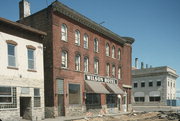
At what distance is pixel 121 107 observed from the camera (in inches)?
1321

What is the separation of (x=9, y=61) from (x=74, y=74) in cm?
866

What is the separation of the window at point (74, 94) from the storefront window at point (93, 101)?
1771 millimetres

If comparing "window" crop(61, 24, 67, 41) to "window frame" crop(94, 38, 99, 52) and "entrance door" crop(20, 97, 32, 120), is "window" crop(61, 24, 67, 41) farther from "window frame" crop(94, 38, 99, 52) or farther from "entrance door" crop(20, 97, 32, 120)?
"entrance door" crop(20, 97, 32, 120)

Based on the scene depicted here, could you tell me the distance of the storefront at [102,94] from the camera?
26.0 m

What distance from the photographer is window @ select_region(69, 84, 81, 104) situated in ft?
77.7

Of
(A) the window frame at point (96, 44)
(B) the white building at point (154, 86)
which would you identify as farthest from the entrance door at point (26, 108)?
(B) the white building at point (154, 86)

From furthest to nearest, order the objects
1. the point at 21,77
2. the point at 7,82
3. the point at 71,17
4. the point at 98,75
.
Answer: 1. the point at 98,75
2. the point at 71,17
3. the point at 21,77
4. the point at 7,82

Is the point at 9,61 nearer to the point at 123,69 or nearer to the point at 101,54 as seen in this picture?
the point at 101,54

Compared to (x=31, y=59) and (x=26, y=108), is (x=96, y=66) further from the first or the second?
(x=26, y=108)

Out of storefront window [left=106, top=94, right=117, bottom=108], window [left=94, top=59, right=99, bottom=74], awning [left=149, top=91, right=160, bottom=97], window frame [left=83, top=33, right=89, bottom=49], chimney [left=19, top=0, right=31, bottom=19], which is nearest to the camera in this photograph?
chimney [left=19, top=0, right=31, bottom=19]

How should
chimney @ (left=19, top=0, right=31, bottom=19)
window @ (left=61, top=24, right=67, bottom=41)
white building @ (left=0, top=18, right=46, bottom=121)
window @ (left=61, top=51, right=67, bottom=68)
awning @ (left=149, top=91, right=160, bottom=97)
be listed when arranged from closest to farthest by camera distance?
white building @ (left=0, top=18, right=46, bottom=121) < window @ (left=61, top=51, right=67, bottom=68) < window @ (left=61, top=24, right=67, bottom=41) < chimney @ (left=19, top=0, right=31, bottom=19) < awning @ (left=149, top=91, right=160, bottom=97)

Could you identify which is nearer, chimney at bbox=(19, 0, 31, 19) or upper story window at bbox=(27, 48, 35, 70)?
upper story window at bbox=(27, 48, 35, 70)

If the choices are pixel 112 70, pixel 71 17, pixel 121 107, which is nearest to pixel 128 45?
pixel 112 70

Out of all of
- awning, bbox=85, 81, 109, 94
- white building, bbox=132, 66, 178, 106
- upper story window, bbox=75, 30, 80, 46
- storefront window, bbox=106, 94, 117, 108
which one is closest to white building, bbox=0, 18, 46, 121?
upper story window, bbox=75, 30, 80, 46
